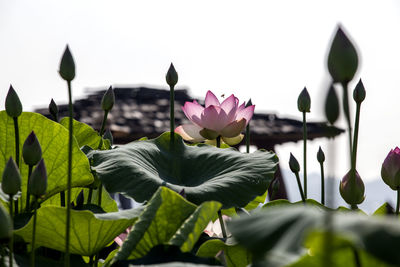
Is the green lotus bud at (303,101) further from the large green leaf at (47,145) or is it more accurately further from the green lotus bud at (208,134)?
the large green leaf at (47,145)

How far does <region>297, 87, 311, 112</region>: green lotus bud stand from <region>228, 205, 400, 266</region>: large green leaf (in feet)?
2.08

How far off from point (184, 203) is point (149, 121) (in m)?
4.81

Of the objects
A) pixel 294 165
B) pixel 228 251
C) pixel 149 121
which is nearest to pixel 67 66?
pixel 228 251

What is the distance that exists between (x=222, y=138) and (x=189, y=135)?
0.07 meters

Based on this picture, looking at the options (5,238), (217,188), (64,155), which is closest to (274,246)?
(5,238)

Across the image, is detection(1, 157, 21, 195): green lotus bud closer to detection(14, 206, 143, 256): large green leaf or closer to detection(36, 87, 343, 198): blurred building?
detection(14, 206, 143, 256): large green leaf

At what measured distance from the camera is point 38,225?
52cm

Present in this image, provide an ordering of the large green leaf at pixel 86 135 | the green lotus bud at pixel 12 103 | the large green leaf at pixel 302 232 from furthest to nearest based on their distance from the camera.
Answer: the large green leaf at pixel 86 135 < the green lotus bud at pixel 12 103 < the large green leaf at pixel 302 232

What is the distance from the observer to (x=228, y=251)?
20.6 inches

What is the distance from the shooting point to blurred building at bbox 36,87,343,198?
500cm

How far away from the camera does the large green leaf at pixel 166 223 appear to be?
0.43 meters

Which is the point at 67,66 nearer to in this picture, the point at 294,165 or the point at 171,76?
the point at 171,76

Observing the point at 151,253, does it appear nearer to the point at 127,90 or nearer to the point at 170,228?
the point at 170,228

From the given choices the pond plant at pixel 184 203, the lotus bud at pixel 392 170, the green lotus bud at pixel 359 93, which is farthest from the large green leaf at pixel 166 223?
the lotus bud at pixel 392 170
